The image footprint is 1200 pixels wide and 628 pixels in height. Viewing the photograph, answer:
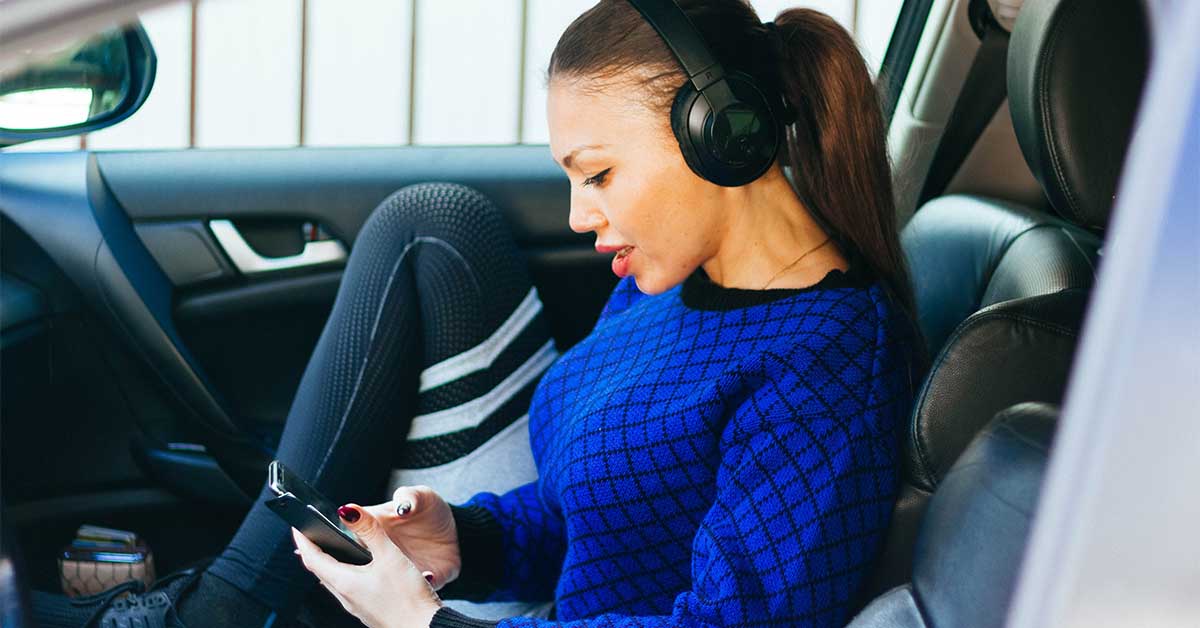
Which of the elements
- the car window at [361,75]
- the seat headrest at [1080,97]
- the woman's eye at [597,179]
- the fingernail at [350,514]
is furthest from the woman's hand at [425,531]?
the car window at [361,75]

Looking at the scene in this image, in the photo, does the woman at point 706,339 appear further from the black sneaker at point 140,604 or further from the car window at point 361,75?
the car window at point 361,75

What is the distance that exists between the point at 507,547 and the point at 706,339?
1.09 feet

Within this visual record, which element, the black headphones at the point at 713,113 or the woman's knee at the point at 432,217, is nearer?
the black headphones at the point at 713,113

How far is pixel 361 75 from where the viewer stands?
2.11 meters

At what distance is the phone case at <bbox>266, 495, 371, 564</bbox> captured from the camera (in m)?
1.08

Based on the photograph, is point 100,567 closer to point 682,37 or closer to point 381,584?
point 381,584

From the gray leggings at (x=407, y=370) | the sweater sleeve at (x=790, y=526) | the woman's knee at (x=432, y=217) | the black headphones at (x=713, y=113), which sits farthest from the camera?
the woman's knee at (x=432, y=217)

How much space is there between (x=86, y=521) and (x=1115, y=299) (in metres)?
1.53

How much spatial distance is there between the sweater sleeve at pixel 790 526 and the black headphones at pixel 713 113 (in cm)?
20

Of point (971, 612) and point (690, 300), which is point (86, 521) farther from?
point (971, 612)

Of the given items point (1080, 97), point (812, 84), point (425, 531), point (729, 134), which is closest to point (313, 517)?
point (425, 531)

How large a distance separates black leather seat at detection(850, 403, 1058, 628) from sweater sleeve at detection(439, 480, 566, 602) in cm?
47

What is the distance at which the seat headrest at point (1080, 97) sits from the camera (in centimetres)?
98

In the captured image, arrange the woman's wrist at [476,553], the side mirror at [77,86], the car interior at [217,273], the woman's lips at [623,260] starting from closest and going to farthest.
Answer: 1. the side mirror at [77,86]
2. the woman's lips at [623,260]
3. the woman's wrist at [476,553]
4. the car interior at [217,273]
